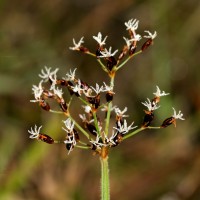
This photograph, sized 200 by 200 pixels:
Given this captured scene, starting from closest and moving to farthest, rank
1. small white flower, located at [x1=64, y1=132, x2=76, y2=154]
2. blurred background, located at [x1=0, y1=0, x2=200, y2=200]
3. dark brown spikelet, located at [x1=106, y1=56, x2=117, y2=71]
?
small white flower, located at [x1=64, y1=132, x2=76, y2=154], dark brown spikelet, located at [x1=106, y1=56, x2=117, y2=71], blurred background, located at [x1=0, y1=0, x2=200, y2=200]

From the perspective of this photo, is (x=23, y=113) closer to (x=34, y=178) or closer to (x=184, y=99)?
(x=34, y=178)

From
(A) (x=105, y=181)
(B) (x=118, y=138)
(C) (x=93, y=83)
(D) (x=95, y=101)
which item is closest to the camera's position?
(A) (x=105, y=181)

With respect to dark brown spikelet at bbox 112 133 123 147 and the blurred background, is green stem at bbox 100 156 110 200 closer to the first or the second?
dark brown spikelet at bbox 112 133 123 147

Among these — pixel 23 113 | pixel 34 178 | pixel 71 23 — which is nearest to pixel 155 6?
pixel 71 23

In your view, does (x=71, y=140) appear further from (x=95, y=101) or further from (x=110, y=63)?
(x=110, y=63)

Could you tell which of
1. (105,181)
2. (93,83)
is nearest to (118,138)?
(105,181)

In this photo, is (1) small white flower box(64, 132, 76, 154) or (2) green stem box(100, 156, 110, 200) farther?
(1) small white flower box(64, 132, 76, 154)

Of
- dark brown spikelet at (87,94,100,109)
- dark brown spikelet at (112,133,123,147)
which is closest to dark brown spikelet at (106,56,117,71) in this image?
dark brown spikelet at (87,94,100,109)

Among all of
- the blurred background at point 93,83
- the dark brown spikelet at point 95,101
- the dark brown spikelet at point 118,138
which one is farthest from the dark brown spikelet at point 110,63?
the blurred background at point 93,83
